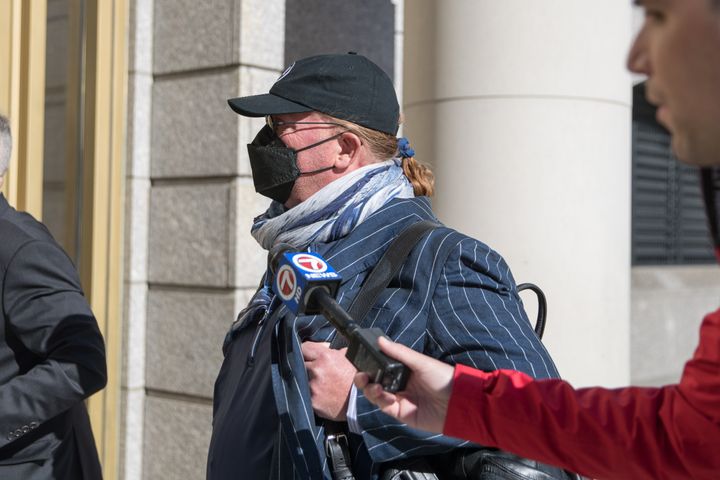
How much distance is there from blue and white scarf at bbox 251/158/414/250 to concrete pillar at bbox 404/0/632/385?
157 centimetres

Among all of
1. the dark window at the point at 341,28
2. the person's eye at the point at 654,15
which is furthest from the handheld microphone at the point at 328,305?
the dark window at the point at 341,28

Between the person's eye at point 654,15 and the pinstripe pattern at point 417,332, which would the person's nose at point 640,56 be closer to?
the person's eye at point 654,15

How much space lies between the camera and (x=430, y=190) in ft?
9.57

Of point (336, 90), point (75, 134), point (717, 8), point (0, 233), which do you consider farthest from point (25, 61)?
point (717, 8)

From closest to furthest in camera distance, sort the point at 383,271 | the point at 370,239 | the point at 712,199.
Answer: the point at 712,199 → the point at 383,271 → the point at 370,239

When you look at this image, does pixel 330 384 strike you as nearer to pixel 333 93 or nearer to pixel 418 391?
pixel 418 391

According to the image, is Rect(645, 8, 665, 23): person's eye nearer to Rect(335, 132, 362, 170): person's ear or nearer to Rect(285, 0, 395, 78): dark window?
Rect(335, 132, 362, 170): person's ear

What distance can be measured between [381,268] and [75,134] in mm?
3289

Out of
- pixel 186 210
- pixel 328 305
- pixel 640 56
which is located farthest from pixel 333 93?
pixel 186 210

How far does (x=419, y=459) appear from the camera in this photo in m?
2.35

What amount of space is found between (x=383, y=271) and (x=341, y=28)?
357 cm

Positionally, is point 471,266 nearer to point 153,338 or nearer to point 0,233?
point 0,233

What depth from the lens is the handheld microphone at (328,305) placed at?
65.4 inches

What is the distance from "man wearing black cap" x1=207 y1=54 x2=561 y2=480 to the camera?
2.31 metres
